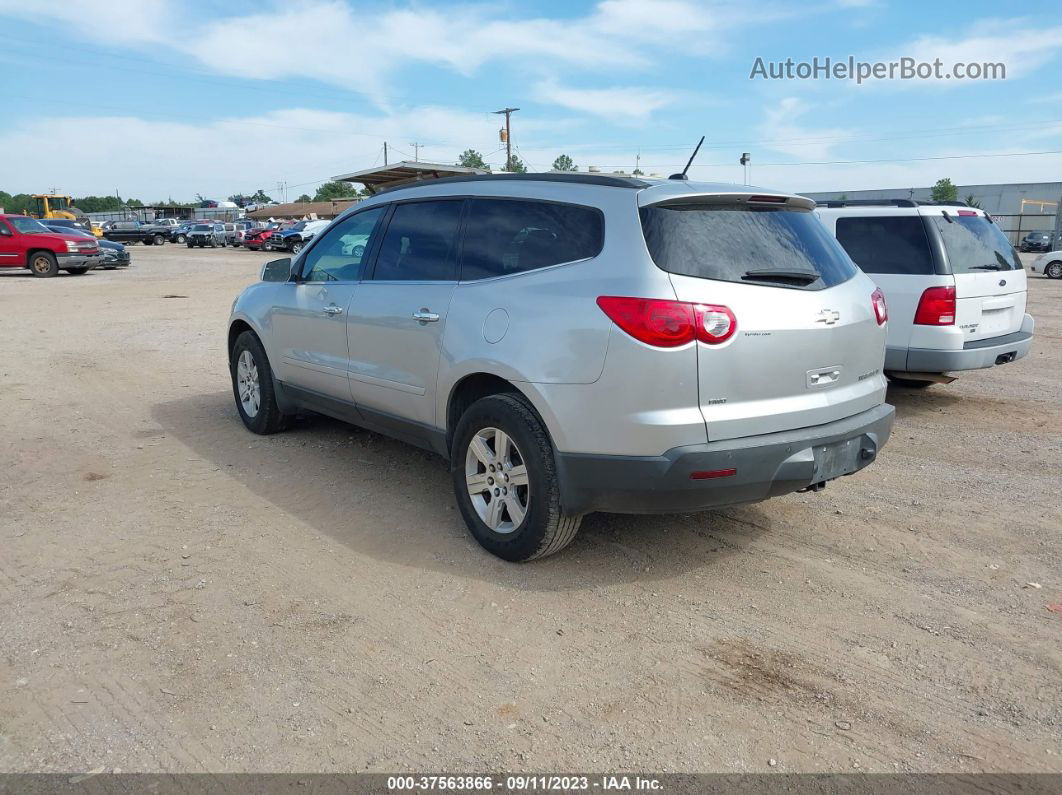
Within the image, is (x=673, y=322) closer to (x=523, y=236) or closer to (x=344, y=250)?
(x=523, y=236)

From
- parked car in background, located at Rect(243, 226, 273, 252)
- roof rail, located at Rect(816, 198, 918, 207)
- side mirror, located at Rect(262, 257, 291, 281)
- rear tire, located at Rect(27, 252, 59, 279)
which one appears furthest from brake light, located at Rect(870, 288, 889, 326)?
parked car in background, located at Rect(243, 226, 273, 252)

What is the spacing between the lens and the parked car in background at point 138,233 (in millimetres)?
50000

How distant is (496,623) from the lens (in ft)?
11.7

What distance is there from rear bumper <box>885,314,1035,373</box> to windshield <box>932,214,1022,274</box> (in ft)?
2.01

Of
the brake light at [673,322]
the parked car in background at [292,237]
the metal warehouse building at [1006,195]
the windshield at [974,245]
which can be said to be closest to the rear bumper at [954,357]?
the windshield at [974,245]

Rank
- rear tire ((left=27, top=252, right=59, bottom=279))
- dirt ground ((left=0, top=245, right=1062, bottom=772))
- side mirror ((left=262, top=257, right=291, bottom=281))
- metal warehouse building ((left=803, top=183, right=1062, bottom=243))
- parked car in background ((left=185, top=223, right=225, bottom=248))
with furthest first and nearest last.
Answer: metal warehouse building ((left=803, top=183, right=1062, bottom=243))
parked car in background ((left=185, top=223, right=225, bottom=248))
rear tire ((left=27, top=252, right=59, bottom=279))
side mirror ((left=262, top=257, right=291, bottom=281))
dirt ground ((left=0, top=245, right=1062, bottom=772))

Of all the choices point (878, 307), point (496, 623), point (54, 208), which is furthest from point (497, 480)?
point (54, 208)

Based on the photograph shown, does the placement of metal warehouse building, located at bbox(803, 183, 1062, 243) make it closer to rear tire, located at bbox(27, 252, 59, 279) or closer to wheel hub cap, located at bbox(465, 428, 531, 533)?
rear tire, located at bbox(27, 252, 59, 279)

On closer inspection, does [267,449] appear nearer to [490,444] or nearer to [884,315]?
[490,444]

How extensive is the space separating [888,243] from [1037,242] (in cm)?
4294

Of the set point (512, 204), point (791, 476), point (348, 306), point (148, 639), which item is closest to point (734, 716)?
point (791, 476)

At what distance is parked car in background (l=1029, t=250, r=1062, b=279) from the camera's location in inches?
978

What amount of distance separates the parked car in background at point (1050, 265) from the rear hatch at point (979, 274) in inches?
826

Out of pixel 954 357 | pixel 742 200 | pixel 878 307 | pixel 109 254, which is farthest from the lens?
pixel 109 254
